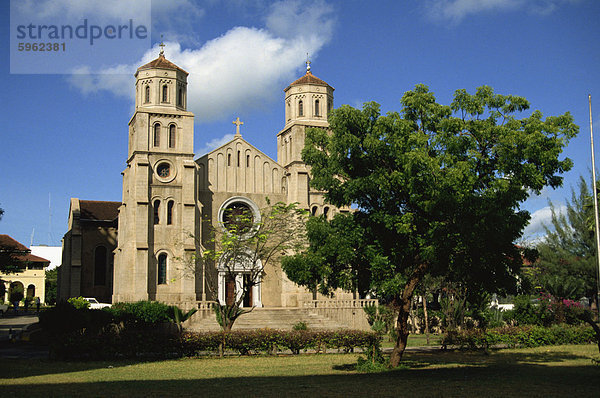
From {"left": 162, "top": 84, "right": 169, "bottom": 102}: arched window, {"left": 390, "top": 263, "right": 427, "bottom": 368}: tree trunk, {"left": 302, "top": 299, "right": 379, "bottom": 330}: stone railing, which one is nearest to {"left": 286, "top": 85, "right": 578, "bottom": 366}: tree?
{"left": 390, "top": 263, "right": 427, "bottom": 368}: tree trunk

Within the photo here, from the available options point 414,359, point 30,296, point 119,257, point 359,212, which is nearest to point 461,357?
point 414,359

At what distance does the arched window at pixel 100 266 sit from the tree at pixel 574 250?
103ft

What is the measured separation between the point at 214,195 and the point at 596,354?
25077mm

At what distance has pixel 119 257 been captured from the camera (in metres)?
41.0

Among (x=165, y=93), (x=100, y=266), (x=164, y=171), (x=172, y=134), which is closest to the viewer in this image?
(x=164, y=171)

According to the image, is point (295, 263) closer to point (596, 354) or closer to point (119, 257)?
point (596, 354)

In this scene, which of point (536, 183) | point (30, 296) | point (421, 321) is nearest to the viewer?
point (536, 183)

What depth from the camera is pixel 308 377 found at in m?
17.2

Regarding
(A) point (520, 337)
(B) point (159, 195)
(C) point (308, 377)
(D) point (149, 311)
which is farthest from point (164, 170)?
(C) point (308, 377)

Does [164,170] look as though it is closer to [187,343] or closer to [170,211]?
[170,211]

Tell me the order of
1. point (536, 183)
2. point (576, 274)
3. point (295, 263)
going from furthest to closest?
1. point (576, 274)
2. point (295, 263)
3. point (536, 183)

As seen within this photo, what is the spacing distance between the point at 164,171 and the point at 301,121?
33.5 ft

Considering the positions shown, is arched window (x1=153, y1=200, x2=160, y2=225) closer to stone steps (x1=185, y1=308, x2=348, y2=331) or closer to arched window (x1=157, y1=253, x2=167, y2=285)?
arched window (x1=157, y1=253, x2=167, y2=285)

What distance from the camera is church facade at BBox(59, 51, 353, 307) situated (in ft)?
123
